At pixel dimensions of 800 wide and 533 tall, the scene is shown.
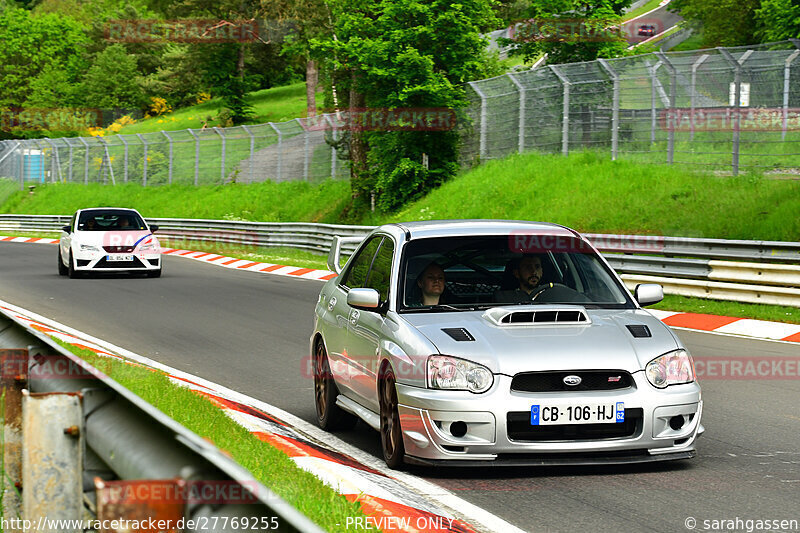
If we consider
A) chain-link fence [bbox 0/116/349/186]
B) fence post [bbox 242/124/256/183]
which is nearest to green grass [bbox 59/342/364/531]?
chain-link fence [bbox 0/116/349/186]

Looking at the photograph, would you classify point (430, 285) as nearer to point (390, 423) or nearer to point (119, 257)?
point (390, 423)

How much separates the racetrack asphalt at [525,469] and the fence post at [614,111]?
8.49m

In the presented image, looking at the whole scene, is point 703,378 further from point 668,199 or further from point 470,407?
point 668,199

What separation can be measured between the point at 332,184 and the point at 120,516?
3894 cm

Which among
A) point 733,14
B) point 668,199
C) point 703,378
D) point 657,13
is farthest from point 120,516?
point 657,13

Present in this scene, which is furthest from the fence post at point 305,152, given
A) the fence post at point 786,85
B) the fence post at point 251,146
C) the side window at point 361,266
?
the side window at point 361,266

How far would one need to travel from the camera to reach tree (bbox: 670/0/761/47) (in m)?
73.9

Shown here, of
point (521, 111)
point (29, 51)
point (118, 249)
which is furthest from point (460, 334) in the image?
point (29, 51)

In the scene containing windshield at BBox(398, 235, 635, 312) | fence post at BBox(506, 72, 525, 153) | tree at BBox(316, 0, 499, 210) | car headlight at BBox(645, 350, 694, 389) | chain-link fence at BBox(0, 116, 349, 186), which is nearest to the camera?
car headlight at BBox(645, 350, 694, 389)

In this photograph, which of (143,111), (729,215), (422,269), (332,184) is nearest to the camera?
(422,269)

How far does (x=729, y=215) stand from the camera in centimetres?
2175

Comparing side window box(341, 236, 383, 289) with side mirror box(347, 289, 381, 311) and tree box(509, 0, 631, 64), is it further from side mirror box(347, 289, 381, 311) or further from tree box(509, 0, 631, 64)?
tree box(509, 0, 631, 64)

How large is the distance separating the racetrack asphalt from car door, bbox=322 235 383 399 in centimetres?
50

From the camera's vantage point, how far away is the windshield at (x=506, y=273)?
7816 millimetres
